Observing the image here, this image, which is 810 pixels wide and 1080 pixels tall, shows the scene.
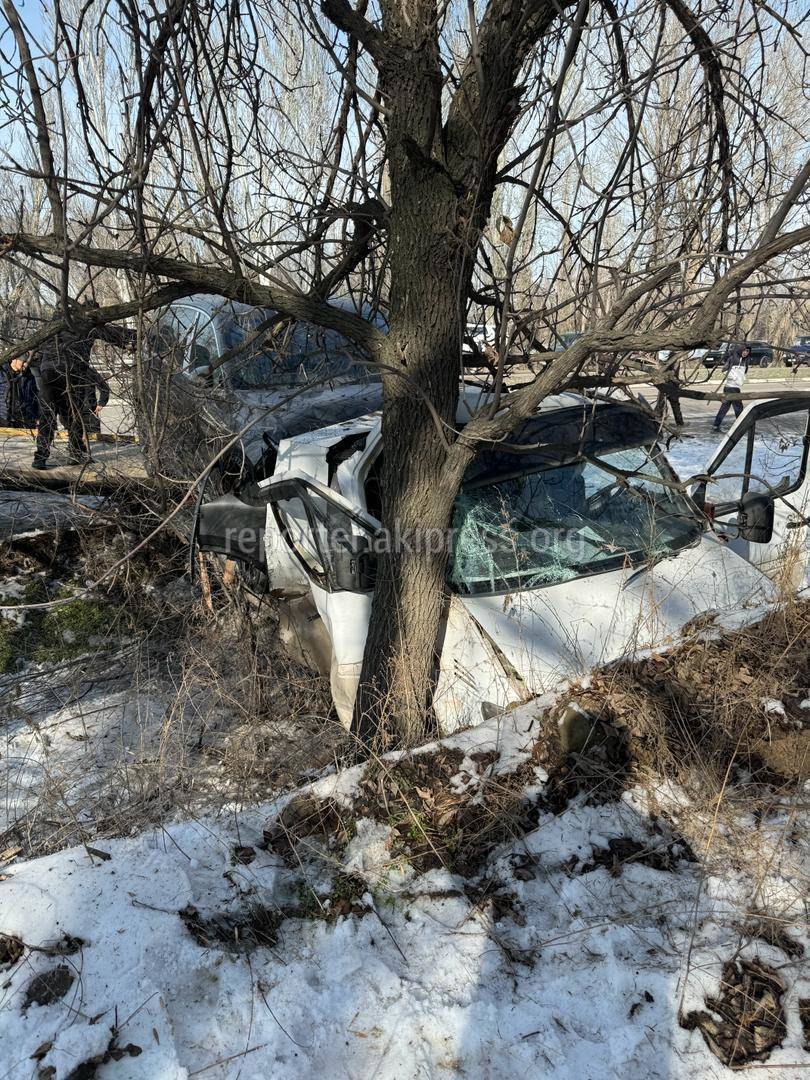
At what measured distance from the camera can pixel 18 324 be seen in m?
3.97

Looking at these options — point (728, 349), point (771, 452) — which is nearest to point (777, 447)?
point (771, 452)

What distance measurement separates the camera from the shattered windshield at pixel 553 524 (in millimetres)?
3414

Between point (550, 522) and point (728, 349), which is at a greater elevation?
point (728, 349)

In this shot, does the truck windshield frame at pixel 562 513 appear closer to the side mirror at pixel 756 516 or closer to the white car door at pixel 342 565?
the side mirror at pixel 756 516

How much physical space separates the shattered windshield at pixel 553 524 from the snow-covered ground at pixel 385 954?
Result: 4.07 ft

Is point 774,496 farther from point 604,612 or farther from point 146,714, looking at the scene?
point 146,714

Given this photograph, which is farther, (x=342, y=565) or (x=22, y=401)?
(x=22, y=401)

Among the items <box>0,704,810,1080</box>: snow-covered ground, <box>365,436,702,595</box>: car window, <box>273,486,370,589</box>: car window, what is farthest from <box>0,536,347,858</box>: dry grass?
<box>365,436,702,595</box>: car window

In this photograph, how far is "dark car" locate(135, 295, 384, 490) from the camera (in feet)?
12.7

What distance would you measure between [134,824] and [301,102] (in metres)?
5.94

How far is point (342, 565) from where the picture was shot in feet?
11.2

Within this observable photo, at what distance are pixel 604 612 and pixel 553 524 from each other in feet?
1.81

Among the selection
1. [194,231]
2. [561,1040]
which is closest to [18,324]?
[194,231]

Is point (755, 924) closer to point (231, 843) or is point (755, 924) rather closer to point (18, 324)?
point (231, 843)
